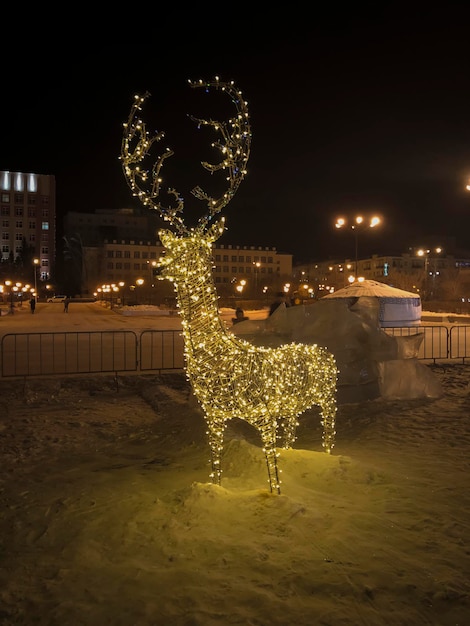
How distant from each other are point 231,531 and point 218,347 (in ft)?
5.27

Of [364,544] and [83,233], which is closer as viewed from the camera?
[364,544]

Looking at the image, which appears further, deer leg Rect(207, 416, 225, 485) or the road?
the road

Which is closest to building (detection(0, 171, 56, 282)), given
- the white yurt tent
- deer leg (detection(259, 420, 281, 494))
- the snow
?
the white yurt tent

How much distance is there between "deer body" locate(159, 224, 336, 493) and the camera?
4953 mm

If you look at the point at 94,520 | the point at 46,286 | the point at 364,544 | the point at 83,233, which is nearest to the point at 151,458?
the point at 94,520

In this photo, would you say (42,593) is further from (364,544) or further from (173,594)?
(364,544)

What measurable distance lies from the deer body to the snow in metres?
0.62

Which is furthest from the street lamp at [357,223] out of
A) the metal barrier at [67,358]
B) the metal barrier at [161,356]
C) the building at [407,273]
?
the building at [407,273]

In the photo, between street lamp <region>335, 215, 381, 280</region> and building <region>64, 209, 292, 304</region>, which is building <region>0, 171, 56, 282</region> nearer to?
building <region>64, 209, 292, 304</region>

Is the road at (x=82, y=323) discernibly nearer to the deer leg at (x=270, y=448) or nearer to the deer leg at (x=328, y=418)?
the deer leg at (x=328, y=418)

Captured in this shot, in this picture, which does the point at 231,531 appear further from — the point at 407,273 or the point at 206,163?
the point at 407,273

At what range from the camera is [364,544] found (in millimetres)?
4082

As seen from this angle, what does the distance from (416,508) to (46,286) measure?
101832 millimetres

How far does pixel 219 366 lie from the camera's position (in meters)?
5.01
